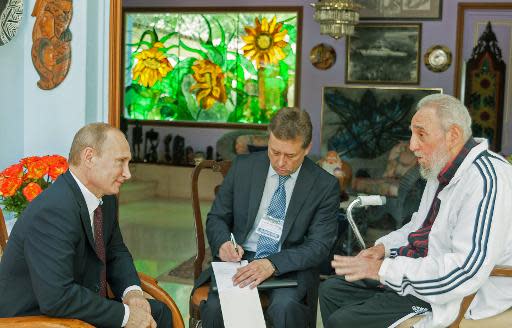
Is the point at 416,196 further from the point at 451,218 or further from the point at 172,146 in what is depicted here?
the point at 172,146

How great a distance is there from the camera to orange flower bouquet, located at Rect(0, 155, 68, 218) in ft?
10.2

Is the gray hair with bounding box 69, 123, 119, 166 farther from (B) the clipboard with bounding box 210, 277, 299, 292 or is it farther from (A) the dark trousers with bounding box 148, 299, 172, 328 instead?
(B) the clipboard with bounding box 210, 277, 299, 292

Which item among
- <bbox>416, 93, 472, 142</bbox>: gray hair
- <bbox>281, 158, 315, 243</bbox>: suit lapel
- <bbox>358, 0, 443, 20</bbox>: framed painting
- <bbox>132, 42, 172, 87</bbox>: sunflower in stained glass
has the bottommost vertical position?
<bbox>281, 158, 315, 243</bbox>: suit lapel

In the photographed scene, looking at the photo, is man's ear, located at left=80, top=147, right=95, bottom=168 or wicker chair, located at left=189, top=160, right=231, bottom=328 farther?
wicker chair, located at left=189, top=160, right=231, bottom=328

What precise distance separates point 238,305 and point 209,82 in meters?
8.01

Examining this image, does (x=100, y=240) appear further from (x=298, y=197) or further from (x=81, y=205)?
(x=298, y=197)

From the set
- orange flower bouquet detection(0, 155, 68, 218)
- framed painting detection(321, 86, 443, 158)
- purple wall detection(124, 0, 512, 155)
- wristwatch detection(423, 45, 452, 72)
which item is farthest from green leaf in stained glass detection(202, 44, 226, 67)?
orange flower bouquet detection(0, 155, 68, 218)

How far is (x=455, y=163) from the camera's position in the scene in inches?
107

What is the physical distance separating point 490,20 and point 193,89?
463 cm

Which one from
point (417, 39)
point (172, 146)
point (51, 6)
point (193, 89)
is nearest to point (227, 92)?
point (193, 89)

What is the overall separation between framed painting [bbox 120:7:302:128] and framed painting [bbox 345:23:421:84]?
Answer: 88 cm

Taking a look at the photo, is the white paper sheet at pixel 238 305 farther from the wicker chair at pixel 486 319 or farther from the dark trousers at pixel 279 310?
the wicker chair at pixel 486 319

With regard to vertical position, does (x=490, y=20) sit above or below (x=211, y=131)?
above

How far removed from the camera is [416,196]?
6309mm
